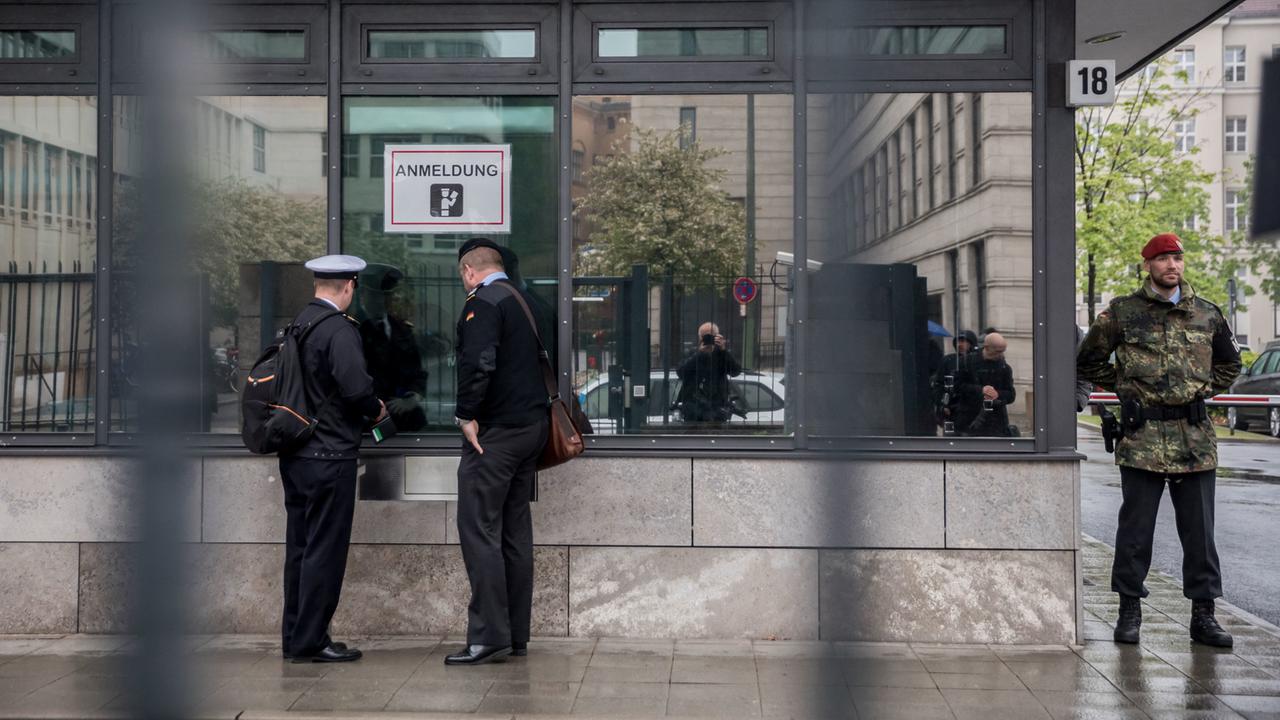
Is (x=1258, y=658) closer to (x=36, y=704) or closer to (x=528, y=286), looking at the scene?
(x=528, y=286)

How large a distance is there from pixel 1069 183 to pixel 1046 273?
491 mm

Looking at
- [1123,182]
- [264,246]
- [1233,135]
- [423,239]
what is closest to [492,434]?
[423,239]

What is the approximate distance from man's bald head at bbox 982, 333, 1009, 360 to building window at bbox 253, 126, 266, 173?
4040 mm

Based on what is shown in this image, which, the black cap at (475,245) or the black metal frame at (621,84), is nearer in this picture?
the black cap at (475,245)

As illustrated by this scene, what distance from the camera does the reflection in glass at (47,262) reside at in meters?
7.08

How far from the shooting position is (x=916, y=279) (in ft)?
22.2

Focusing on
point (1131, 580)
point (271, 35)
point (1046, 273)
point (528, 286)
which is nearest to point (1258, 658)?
point (1131, 580)

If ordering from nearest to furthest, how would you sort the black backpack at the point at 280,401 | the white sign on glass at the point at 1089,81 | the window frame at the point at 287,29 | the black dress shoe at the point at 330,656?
the black backpack at the point at 280,401 → the black dress shoe at the point at 330,656 → the white sign on glass at the point at 1089,81 → the window frame at the point at 287,29

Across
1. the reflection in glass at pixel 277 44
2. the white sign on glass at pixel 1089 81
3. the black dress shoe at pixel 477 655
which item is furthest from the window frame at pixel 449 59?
the black dress shoe at pixel 477 655

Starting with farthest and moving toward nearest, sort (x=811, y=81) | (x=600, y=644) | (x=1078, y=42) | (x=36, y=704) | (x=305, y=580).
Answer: (x=1078, y=42), (x=600, y=644), (x=305, y=580), (x=36, y=704), (x=811, y=81)

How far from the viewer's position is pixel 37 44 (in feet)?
23.3

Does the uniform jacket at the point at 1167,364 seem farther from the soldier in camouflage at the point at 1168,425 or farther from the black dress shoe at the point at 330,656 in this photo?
the black dress shoe at the point at 330,656

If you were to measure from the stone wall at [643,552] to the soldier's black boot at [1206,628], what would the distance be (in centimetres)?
72

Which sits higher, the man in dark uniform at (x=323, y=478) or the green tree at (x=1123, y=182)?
the green tree at (x=1123, y=182)
